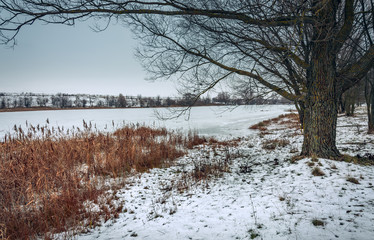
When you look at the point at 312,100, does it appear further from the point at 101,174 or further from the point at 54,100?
the point at 54,100

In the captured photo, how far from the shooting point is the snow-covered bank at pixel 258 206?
2320mm

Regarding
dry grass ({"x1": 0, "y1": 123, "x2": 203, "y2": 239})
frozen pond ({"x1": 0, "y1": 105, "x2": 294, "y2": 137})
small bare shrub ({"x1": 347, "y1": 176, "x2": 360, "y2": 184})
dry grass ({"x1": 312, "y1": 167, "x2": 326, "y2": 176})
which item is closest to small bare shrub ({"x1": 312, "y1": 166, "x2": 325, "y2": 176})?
dry grass ({"x1": 312, "y1": 167, "x2": 326, "y2": 176})

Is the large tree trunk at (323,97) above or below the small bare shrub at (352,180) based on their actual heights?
above

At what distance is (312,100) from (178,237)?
439 cm

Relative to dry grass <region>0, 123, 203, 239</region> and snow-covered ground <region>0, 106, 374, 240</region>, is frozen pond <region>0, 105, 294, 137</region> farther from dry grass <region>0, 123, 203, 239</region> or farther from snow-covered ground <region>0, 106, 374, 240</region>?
snow-covered ground <region>0, 106, 374, 240</region>

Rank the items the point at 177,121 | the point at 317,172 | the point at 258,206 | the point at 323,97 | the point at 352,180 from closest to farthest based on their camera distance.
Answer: the point at 258,206
the point at 352,180
the point at 317,172
the point at 323,97
the point at 177,121

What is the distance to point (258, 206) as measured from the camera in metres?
2.99

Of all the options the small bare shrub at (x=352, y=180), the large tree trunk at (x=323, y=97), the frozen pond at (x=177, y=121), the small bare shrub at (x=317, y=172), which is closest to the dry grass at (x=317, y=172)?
the small bare shrub at (x=317, y=172)

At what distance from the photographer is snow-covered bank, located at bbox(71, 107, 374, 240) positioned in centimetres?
232

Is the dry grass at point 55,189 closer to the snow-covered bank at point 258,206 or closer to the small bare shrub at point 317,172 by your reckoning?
the snow-covered bank at point 258,206

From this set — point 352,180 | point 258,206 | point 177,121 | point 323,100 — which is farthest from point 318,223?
point 177,121

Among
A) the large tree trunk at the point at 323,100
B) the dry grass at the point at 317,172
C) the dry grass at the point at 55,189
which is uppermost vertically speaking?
the large tree trunk at the point at 323,100

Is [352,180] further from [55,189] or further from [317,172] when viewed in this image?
[55,189]

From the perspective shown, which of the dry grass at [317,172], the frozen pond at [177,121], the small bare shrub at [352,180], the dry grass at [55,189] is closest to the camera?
the dry grass at [55,189]
